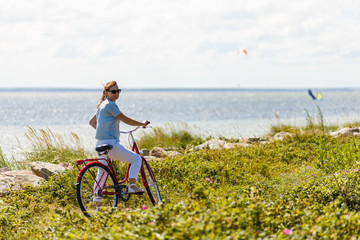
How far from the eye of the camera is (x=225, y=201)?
5.49 metres

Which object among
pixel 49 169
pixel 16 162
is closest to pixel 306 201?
pixel 49 169

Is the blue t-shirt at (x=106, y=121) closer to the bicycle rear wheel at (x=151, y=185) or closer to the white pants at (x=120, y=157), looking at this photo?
the white pants at (x=120, y=157)

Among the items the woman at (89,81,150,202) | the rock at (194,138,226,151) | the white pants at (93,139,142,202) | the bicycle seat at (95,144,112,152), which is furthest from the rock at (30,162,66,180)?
the rock at (194,138,226,151)

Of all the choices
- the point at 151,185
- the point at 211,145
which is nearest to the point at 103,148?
the point at 151,185

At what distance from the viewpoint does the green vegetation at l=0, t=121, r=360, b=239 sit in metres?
4.36

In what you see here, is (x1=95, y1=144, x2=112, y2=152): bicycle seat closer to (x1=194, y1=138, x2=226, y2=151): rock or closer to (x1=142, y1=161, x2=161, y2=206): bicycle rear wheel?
(x1=142, y1=161, x2=161, y2=206): bicycle rear wheel

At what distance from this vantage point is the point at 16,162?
12.1 metres

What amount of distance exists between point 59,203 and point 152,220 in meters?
3.72

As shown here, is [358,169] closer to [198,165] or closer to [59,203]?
[198,165]

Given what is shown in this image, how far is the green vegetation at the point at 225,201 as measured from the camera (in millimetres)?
4355

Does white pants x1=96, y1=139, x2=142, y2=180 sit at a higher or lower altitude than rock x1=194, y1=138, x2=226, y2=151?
higher

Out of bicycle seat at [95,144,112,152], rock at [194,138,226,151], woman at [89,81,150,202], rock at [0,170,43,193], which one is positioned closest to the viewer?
bicycle seat at [95,144,112,152]

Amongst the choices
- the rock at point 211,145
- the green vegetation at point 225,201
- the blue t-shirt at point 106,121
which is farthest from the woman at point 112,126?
the rock at point 211,145

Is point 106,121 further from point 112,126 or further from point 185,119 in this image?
point 185,119
